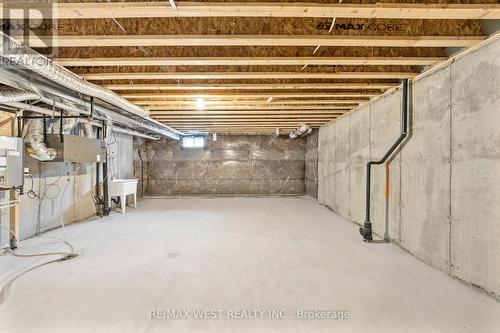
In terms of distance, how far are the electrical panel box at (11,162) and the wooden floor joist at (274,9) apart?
5.60 ft

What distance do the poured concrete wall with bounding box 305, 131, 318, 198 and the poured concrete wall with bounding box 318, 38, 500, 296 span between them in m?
3.33

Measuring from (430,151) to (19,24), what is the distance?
12.7 ft

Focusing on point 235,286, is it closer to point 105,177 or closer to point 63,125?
point 63,125

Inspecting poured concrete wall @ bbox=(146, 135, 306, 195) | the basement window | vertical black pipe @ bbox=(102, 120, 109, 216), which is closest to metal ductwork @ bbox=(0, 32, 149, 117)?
vertical black pipe @ bbox=(102, 120, 109, 216)

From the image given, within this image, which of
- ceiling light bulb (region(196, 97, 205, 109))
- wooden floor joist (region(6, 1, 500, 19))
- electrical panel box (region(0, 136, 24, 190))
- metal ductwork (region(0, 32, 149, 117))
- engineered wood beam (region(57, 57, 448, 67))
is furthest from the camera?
ceiling light bulb (region(196, 97, 205, 109))

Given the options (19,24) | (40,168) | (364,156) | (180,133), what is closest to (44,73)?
(19,24)

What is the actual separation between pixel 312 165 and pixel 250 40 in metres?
5.86

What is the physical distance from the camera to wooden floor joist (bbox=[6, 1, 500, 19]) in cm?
154

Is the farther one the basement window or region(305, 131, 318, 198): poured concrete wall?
the basement window

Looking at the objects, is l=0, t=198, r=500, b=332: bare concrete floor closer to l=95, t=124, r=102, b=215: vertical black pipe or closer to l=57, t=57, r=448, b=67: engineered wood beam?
l=95, t=124, r=102, b=215: vertical black pipe

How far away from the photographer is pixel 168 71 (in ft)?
8.67

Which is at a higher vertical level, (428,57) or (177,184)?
(428,57)

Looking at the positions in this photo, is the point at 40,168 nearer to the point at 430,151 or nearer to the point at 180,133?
the point at 180,133

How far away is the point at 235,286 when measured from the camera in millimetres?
2096
